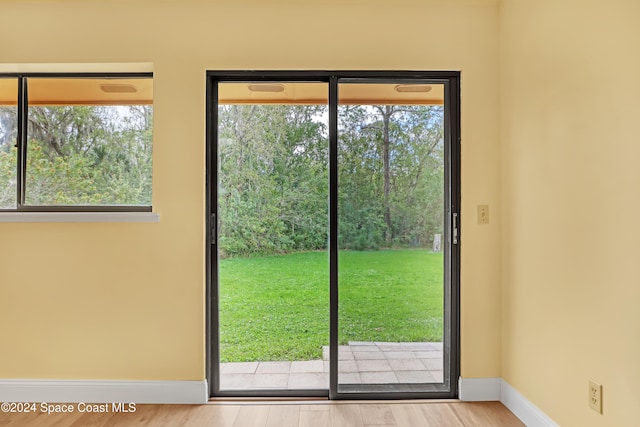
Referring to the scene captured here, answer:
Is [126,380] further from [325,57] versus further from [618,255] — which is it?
[618,255]

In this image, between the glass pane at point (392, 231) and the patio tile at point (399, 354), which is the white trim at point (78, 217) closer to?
the glass pane at point (392, 231)

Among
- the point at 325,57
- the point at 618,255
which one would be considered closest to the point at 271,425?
the point at 618,255

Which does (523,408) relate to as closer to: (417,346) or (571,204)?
(417,346)

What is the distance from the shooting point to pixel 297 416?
221 cm

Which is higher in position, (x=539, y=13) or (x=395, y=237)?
(x=539, y=13)

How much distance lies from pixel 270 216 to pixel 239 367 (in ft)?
3.17

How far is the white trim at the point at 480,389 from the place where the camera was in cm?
239

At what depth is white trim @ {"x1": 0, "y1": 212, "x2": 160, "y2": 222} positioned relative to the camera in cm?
234

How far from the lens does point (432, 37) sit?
242 centimetres

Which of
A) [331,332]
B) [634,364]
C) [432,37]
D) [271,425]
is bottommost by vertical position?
[271,425]

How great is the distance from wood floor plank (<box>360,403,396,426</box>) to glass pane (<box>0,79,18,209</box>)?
2.45 metres

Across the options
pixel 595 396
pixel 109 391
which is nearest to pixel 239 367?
pixel 109 391

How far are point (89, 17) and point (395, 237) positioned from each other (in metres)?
2.26

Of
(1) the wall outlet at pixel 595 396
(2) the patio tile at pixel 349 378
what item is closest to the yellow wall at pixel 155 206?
(2) the patio tile at pixel 349 378
